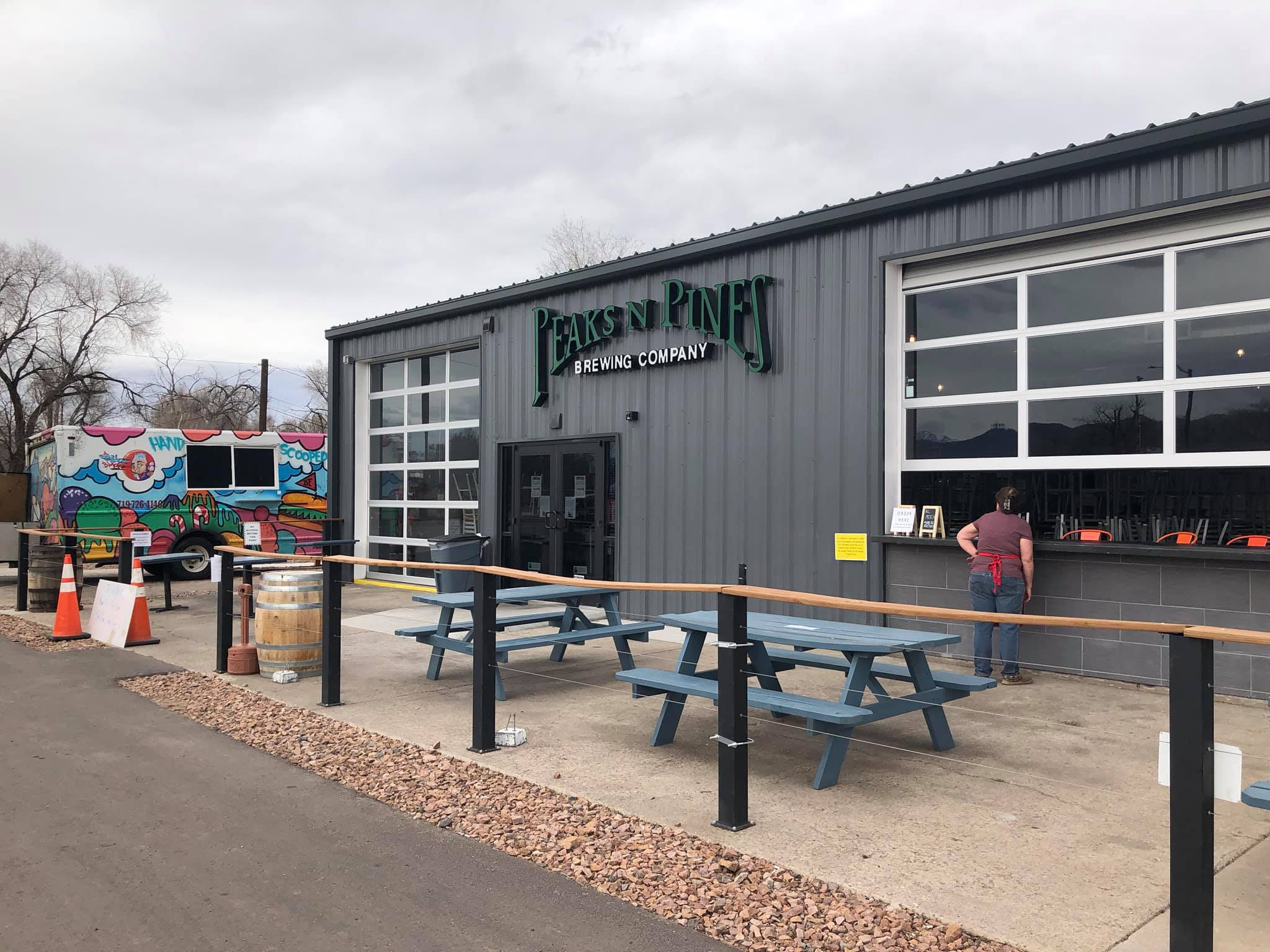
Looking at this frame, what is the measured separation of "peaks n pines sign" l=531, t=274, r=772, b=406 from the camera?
34.3 ft

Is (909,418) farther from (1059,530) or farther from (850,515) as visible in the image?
(1059,530)

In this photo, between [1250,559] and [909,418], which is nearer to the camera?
[1250,559]

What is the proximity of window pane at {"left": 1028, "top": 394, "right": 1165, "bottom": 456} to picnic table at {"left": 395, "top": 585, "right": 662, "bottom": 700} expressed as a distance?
391cm

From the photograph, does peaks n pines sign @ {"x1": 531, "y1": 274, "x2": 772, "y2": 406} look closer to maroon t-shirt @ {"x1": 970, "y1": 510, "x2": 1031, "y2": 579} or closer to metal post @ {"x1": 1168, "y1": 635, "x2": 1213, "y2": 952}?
maroon t-shirt @ {"x1": 970, "y1": 510, "x2": 1031, "y2": 579}

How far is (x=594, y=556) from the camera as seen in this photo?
489 inches

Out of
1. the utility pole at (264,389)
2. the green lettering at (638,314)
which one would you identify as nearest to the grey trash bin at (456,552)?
the green lettering at (638,314)

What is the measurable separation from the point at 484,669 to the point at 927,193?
6087mm

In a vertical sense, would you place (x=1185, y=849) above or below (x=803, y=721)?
above

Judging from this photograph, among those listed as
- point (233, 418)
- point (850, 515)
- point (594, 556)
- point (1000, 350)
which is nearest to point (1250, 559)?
point (1000, 350)

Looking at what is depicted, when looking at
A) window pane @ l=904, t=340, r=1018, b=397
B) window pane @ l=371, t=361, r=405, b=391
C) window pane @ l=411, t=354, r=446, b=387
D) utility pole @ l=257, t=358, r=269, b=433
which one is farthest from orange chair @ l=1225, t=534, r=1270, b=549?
utility pole @ l=257, t=358, r=269, b=433

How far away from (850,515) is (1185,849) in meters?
6.60

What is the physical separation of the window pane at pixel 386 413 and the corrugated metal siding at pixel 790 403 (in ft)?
16.2

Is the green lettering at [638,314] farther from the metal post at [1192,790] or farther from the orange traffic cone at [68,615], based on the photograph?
the metal post at [1192,790]

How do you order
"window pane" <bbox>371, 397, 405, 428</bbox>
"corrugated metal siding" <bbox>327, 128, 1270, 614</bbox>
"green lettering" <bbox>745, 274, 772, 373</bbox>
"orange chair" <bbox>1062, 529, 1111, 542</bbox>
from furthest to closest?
1. "window pane" <bbox>371, 397, 405, 428</bbox>
2. "green lettering" <bbox>745, 274, 772, 373</bbox>
3. "corrugated metal siding" <bbox>327, 128, 1270, 614</bbox>
4. "orange chair" <bbox>1062, 529, 1111, 542</bbox>
